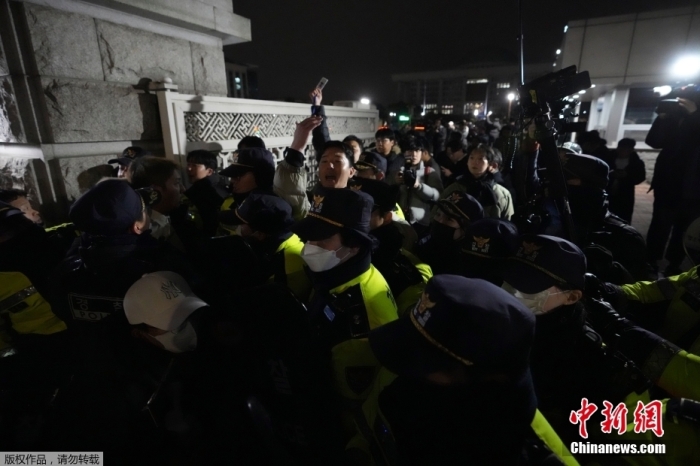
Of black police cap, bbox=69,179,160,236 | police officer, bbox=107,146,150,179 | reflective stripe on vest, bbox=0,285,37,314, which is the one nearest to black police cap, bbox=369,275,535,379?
black police cap, bbox=69,179,160,236

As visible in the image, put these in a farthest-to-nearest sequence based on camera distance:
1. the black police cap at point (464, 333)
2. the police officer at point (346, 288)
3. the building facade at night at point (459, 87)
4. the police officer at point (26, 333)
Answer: the building facade at night at point (459, 87) < the police officer at point (26, 333) < the police officer at point (346, 288) < the black police cap at point (464, 333)

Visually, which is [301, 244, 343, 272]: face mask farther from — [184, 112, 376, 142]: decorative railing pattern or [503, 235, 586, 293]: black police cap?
[184, 112, 376, 142]: decorative railing pattern

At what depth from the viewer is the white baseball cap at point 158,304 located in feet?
4.92

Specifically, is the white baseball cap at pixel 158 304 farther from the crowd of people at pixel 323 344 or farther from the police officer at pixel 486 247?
the police officer at pixel 486 247

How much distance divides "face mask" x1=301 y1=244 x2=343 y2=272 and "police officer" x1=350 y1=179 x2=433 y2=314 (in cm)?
43

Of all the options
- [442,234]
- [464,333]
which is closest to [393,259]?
[442,234]

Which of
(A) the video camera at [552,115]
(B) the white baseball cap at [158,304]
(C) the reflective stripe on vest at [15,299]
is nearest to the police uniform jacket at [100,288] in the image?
(B) the white baseball cap at [158,304]

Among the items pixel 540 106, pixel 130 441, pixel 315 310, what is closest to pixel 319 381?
pixel 315 310

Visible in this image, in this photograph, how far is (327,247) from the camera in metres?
2.01

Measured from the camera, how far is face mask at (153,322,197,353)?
1570 millimetres

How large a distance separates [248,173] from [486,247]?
6.99 feet

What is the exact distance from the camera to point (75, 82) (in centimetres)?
324

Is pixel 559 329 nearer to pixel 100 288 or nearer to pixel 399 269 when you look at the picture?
pixel 399 269

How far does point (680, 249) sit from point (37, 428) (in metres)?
6.83
